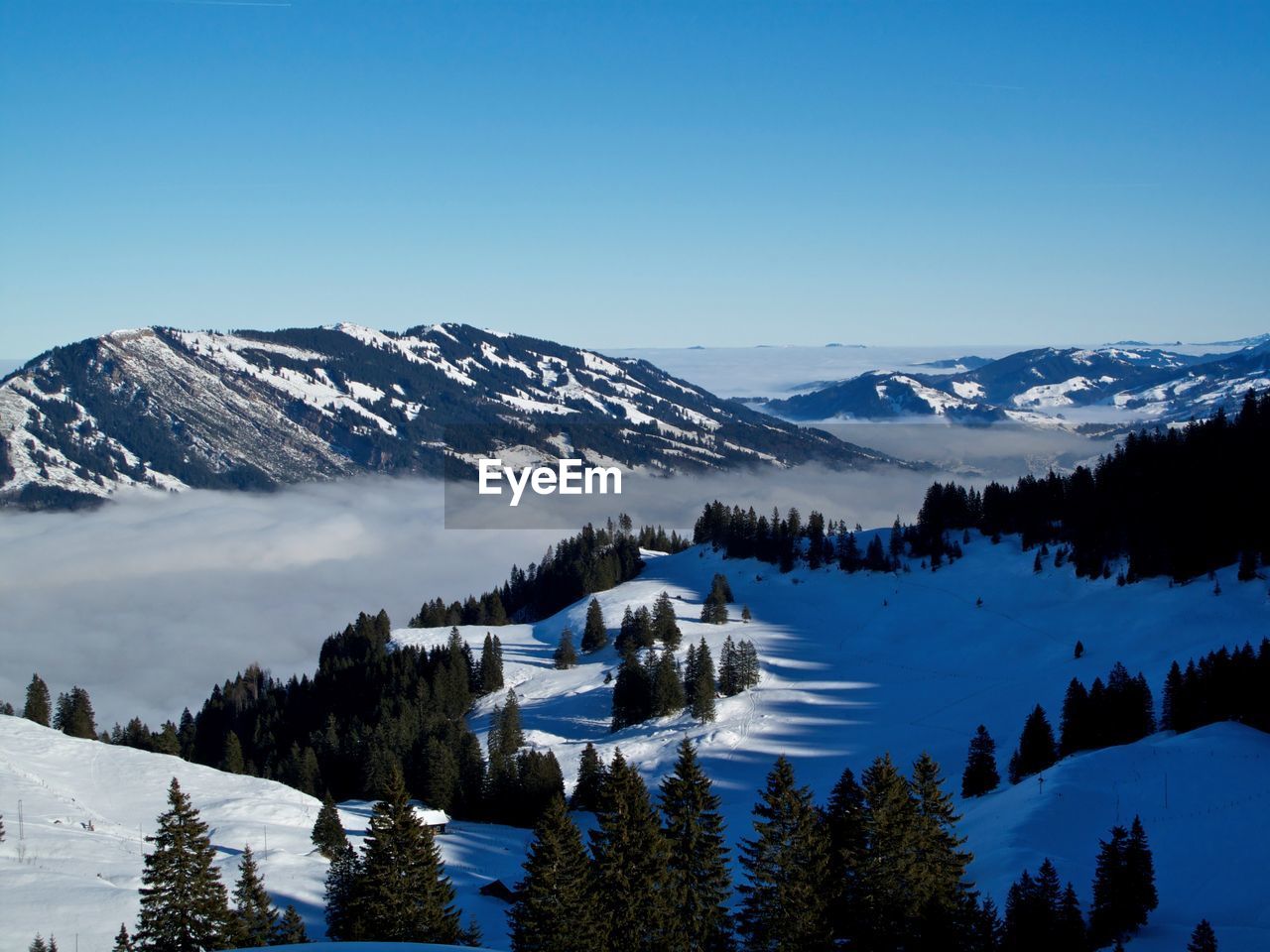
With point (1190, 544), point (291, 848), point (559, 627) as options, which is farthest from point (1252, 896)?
point (559, 627)

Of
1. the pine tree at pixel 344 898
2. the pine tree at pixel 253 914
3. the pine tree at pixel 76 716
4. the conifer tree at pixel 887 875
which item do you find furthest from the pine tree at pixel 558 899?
the pine tree at pixel 76 716

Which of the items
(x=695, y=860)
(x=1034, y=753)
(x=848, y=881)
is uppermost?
(x=695, y=860)

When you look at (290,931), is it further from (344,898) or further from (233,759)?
(233,759)

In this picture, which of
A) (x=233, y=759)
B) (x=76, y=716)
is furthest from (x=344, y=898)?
(x=76, y=716)

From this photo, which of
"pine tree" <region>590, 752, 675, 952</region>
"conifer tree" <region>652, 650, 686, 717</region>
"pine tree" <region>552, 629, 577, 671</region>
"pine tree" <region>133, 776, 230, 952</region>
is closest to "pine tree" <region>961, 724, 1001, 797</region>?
"conifer tree" <region>652, 650, 686, 717</region>

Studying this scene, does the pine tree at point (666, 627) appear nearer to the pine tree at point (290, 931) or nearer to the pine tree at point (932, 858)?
the pine tree at point (290, 931)

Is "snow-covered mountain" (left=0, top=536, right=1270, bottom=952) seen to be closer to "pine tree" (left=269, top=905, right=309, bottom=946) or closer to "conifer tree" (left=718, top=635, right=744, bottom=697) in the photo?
"conifer tree" (left=718, top=635, right=744, bottom=697)

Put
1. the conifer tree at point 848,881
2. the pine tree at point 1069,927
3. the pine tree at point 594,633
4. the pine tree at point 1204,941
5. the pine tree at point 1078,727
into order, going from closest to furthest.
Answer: the conifer tree at point 848,881, the pine tree at point 1204,941, the pine tree at point 1069,927, the pine tree at point 1078,727, the pine tree at point 594,633
